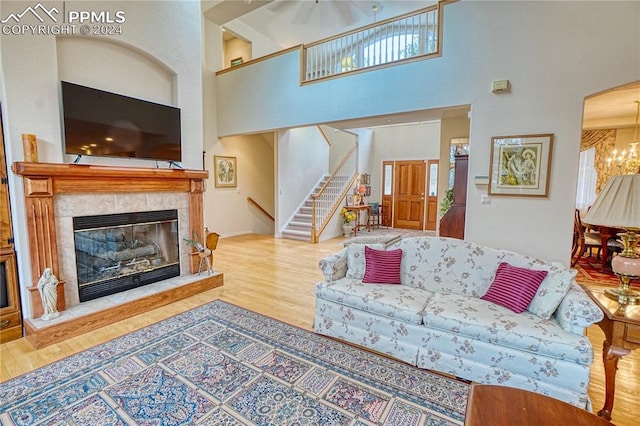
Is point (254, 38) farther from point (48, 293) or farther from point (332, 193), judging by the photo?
point (48, 293)

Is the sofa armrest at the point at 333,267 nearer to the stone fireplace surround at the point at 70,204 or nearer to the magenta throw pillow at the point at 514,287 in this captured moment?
the magenta throw pillow at the point at 514,287

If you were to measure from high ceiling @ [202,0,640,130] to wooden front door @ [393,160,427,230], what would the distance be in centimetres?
357

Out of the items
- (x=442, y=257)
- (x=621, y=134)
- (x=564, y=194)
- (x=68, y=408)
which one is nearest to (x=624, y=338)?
(x=442, y=257)

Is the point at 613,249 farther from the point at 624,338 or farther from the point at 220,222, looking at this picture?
the point at 220,222

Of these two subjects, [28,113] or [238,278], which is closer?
[28,113]

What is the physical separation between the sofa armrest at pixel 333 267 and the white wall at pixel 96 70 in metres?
2.48

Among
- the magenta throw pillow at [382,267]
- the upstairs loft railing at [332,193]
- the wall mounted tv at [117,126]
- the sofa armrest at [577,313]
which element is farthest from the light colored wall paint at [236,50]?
the sofa armrest at [577,313]

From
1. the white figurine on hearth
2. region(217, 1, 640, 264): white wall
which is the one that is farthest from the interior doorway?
the white figurine on hearth

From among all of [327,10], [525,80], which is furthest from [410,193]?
[525,80]

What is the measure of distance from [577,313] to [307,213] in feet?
21.4

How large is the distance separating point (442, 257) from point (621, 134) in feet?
22.4

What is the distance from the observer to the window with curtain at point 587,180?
6.75m

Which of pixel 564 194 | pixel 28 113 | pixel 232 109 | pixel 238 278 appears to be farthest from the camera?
pixel 232 109

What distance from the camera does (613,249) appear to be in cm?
479
